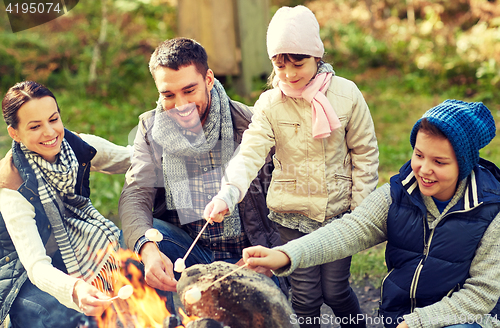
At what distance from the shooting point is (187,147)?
3061 mm

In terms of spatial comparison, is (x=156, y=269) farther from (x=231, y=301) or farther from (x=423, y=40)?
(x=423, y=40)

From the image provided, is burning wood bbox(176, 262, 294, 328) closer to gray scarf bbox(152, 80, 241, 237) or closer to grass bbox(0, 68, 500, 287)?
gray scarf bbox(152, 80, 241, 237)

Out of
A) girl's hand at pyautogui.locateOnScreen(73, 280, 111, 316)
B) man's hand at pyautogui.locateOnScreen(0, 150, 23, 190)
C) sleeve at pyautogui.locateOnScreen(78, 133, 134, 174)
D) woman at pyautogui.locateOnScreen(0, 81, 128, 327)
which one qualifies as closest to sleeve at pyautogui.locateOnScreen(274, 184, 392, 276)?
girl's hand at pyautogui.locateOnScreen(73, 280, 111, 316)

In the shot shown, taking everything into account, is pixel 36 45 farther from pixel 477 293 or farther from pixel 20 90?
pixel 477 293

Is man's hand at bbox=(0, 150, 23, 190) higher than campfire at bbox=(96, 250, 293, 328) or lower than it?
higher

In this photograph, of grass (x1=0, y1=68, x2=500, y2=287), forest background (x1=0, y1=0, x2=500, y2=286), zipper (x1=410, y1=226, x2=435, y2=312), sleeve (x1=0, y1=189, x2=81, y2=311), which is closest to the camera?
zipper (x1=410, y1=226, x2=435, y2=312)

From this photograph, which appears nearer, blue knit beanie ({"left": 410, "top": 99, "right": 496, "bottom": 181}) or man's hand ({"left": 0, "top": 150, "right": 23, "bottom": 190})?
blue knit beanie ({"left": 410, "top": 99, "right": 496, "bottom": 181})

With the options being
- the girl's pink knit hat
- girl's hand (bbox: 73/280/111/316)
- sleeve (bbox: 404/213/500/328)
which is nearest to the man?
girl's hand (bbox: 73/280/111/316)

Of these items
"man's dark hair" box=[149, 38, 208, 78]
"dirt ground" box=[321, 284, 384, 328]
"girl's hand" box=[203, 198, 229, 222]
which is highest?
"man's dark hair" box=[149, 38, 208, 78]

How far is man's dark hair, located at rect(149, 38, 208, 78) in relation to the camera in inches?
115

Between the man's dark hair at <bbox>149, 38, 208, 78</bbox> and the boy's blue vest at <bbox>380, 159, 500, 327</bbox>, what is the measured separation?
55.9 inches

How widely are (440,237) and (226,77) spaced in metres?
5.20

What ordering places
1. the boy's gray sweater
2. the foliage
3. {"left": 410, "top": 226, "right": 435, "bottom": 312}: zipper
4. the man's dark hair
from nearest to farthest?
the boy's gray sweater < {"left": 410, "top": 226, "right": 435, "bottom": 312}: zipper < the man's dark hair < the foliage

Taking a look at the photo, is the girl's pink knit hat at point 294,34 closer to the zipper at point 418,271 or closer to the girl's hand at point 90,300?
the zipper at point 418,271
